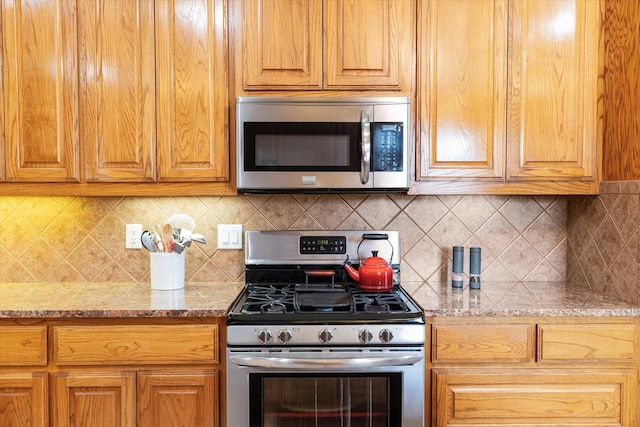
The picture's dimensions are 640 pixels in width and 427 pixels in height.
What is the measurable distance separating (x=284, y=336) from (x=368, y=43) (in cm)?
122

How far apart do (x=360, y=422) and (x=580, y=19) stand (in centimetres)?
185

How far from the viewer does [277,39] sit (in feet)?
6.28

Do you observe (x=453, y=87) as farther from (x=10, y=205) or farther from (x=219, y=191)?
(x=10, y=205)

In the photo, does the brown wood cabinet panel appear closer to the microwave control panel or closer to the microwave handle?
the microwave control panel

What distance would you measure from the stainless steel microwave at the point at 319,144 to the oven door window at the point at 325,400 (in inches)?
29.3

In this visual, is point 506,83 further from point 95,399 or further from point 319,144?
point 95,399

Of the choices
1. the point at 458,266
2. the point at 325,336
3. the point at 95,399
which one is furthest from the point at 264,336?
the point at 458,266

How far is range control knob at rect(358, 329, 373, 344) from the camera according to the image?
1.63 meters

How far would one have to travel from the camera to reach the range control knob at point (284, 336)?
1621 millimetres

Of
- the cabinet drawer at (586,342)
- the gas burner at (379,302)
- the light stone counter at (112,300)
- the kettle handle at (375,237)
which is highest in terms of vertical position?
the kettle handle at (375,237)

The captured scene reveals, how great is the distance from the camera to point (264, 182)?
74.5 inches

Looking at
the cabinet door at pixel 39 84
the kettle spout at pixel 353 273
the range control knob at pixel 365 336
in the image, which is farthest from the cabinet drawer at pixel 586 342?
the cabinet door at pixel 39 84

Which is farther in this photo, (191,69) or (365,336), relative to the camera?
(191,69)

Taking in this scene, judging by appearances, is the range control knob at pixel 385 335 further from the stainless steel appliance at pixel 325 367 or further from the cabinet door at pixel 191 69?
the cabinet door at pixel 191 69
